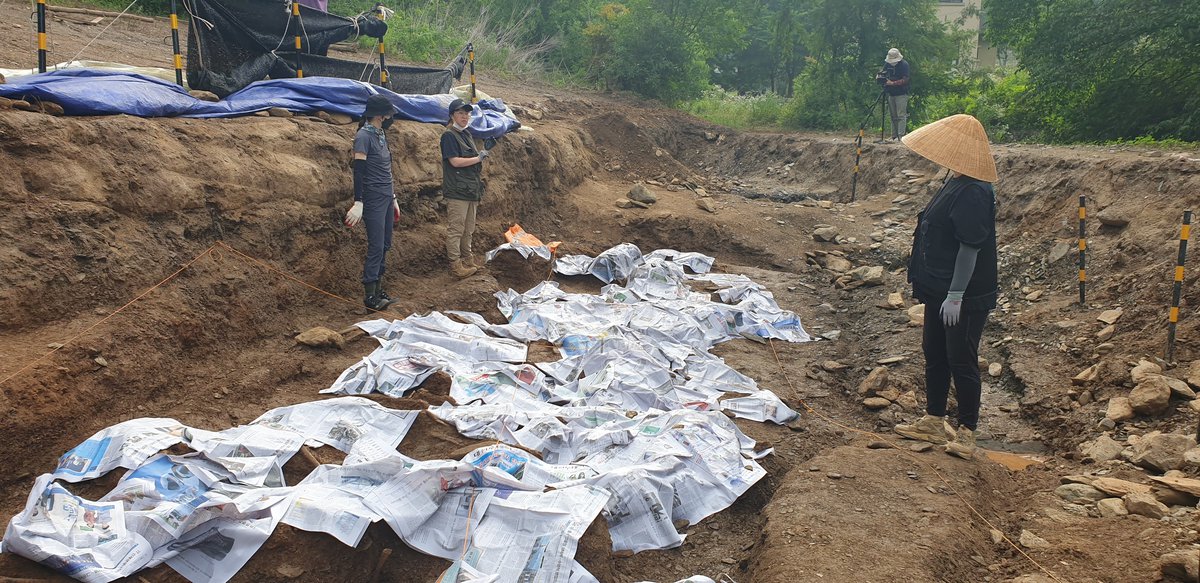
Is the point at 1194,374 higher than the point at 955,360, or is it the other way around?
the point at 955,360

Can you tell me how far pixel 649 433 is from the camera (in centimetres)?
438

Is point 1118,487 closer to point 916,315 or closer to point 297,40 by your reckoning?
point 916,315

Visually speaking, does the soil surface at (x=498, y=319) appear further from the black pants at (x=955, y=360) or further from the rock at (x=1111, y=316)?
the black pants at (x=955, y=360)

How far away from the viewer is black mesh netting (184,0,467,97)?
6.78 m

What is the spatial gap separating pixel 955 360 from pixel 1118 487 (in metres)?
0.91

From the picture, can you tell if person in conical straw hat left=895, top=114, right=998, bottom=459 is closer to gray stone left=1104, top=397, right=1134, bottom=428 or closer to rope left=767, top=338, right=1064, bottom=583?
rope left=767, top=338, right=1064, bottom=583

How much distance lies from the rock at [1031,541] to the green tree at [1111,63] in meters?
9.23

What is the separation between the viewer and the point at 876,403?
538 centimetres

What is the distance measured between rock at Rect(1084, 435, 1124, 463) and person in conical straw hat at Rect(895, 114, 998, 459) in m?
0.63

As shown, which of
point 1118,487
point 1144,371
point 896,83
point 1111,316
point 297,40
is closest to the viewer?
point 1118,487

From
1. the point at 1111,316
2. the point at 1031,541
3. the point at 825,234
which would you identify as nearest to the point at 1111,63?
the point at 825,234

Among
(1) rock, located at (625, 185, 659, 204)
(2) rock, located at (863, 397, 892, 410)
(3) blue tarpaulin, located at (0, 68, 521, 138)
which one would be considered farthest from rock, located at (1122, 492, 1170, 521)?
(1) rock, located at (625, 185, 659, 204)

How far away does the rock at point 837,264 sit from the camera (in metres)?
9.06

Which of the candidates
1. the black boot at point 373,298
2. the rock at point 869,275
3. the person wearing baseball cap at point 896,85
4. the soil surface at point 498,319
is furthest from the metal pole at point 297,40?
the person wearing baseball cap at point 896,85
